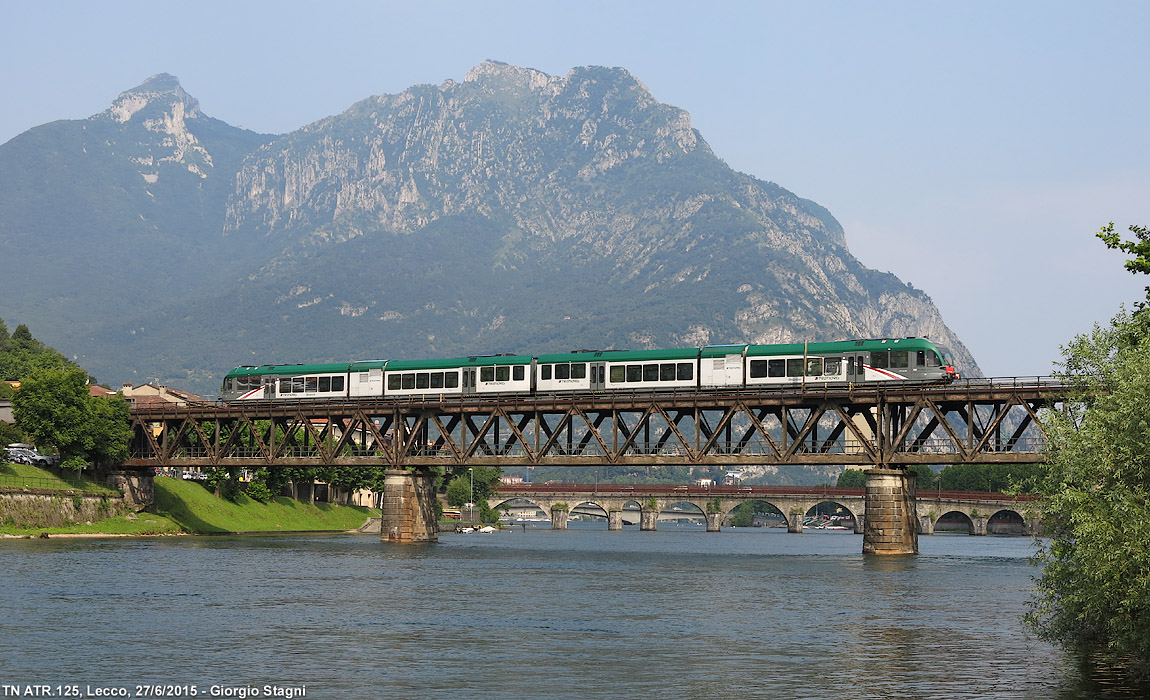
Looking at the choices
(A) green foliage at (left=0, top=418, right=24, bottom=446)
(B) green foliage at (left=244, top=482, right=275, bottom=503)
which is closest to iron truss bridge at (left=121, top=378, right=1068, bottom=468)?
(A) green foliage at (left=0, top=418, right=24, bottom=446)

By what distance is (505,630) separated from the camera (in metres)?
47.6

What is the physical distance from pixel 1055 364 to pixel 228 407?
289 ft

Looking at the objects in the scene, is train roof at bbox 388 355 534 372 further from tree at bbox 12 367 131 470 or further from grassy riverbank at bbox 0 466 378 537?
grassy riverbank at bbox 0 466 378 537

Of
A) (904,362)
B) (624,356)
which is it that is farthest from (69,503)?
(904,362)

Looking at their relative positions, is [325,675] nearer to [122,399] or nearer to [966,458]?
[966,458]

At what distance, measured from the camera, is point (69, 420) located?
366 feet

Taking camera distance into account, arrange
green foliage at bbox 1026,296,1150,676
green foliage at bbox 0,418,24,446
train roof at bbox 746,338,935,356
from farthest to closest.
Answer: green foliage at bbox 0,418,24,446, train roof at bbox 746,338,935,356, green foliage at bbox 1026,296,1150,676

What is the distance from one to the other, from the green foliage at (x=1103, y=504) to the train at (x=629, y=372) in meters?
50.7

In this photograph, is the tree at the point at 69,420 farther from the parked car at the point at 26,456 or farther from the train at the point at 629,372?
the train at the point at 629,372

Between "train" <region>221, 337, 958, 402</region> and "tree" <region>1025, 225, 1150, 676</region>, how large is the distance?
50.7 meters

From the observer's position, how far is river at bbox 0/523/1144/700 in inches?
1373

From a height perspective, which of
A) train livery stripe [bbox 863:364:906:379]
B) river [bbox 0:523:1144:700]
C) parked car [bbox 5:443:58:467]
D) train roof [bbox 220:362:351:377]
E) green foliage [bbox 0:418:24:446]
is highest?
train roof [bbox 220:362:351:377]

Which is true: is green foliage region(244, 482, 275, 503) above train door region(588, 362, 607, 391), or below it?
below

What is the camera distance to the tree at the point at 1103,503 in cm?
3334
